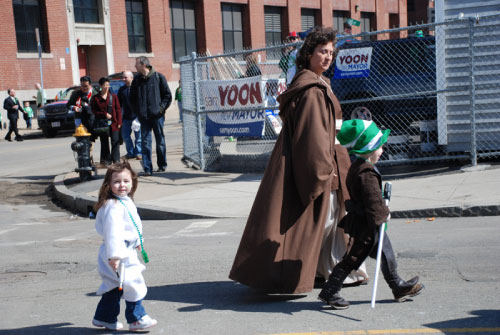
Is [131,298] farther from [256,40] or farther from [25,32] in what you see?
[256,40]

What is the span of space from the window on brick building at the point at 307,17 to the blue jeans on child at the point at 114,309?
4278 cm

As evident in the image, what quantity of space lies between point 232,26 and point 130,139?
2785 centimetres

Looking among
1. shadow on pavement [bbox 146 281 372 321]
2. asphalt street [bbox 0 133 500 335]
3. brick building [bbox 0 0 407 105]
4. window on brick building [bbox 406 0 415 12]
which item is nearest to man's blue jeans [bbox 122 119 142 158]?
asphalt street [bbox 0 133 500 335]

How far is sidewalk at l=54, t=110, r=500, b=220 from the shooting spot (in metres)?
8.01

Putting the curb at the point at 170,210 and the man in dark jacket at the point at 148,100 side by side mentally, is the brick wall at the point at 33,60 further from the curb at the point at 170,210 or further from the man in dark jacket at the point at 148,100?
the man in dark jacket at the point at 148,100

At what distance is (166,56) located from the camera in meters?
37.3

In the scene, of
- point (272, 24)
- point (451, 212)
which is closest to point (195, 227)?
point (451, 212)

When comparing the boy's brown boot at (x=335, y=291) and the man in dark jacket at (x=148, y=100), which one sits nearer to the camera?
the boy's brown boot at (x=335, y=291)

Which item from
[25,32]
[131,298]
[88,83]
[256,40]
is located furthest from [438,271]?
[256,40]

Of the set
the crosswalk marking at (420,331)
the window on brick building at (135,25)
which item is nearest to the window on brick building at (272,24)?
the window on brick building at (135,25)

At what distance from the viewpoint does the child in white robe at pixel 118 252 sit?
14.0 ft

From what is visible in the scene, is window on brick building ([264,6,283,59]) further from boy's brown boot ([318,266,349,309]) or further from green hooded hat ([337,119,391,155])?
boy's brown boot ([318,266,349,309])

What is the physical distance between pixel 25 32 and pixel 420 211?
2726 cm

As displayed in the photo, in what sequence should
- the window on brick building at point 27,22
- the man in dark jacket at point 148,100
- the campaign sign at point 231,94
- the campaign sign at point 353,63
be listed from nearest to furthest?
the campaign sign at point 231,94
the man in dark jacket at point 148,100
the campaign sign at point 353,63
the window on brick building at point 27,22
